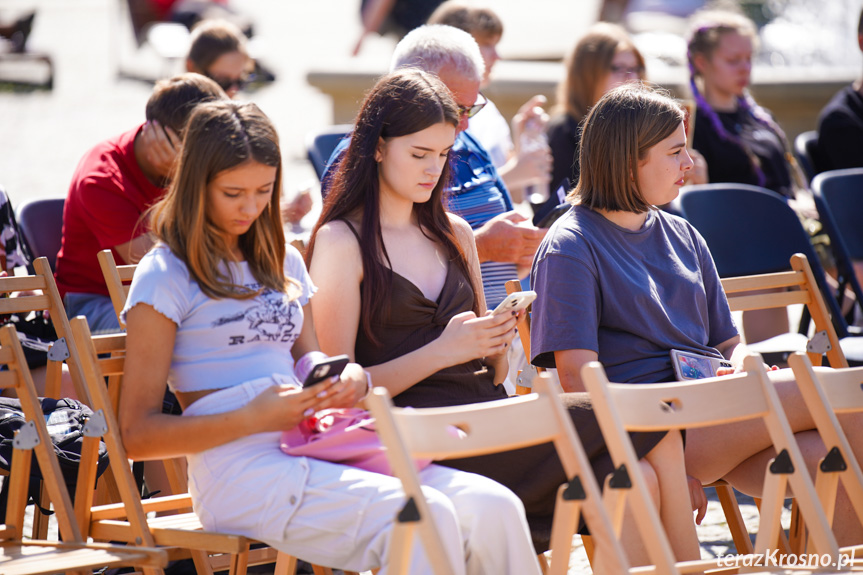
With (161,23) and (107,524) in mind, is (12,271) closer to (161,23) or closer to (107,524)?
(107,524)

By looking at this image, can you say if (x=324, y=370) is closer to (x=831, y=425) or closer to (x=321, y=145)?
(x=831, y=425)

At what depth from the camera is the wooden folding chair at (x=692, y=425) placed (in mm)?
2166

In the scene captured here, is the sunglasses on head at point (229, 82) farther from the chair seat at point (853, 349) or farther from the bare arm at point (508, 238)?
the chair seat at point (853, 349)

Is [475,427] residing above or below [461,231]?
below

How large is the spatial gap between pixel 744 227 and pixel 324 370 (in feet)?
8.71

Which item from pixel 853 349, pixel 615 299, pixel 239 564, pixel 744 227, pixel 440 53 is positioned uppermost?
pixel 440 53

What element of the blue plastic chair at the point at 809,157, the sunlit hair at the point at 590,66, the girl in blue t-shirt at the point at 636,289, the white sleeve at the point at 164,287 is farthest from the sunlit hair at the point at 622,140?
the blue plastic chair at the point at 809,157

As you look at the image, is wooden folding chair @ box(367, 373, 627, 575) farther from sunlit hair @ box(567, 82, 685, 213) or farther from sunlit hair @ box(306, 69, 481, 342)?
sunlit hair @ box(567, 82, 685, 213)

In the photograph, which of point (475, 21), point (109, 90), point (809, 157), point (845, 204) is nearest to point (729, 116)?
point (809, 157)

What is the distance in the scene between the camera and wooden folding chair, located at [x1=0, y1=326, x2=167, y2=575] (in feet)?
7.48

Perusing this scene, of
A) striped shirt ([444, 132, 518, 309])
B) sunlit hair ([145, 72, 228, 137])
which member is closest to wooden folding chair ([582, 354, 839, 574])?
striped shirt ([444, 132, 518, 309])

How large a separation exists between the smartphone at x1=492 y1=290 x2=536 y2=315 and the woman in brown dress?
32 mm

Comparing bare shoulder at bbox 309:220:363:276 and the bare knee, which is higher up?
bare shoulder at bbox 309:220:363:276

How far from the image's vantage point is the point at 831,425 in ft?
7.97
